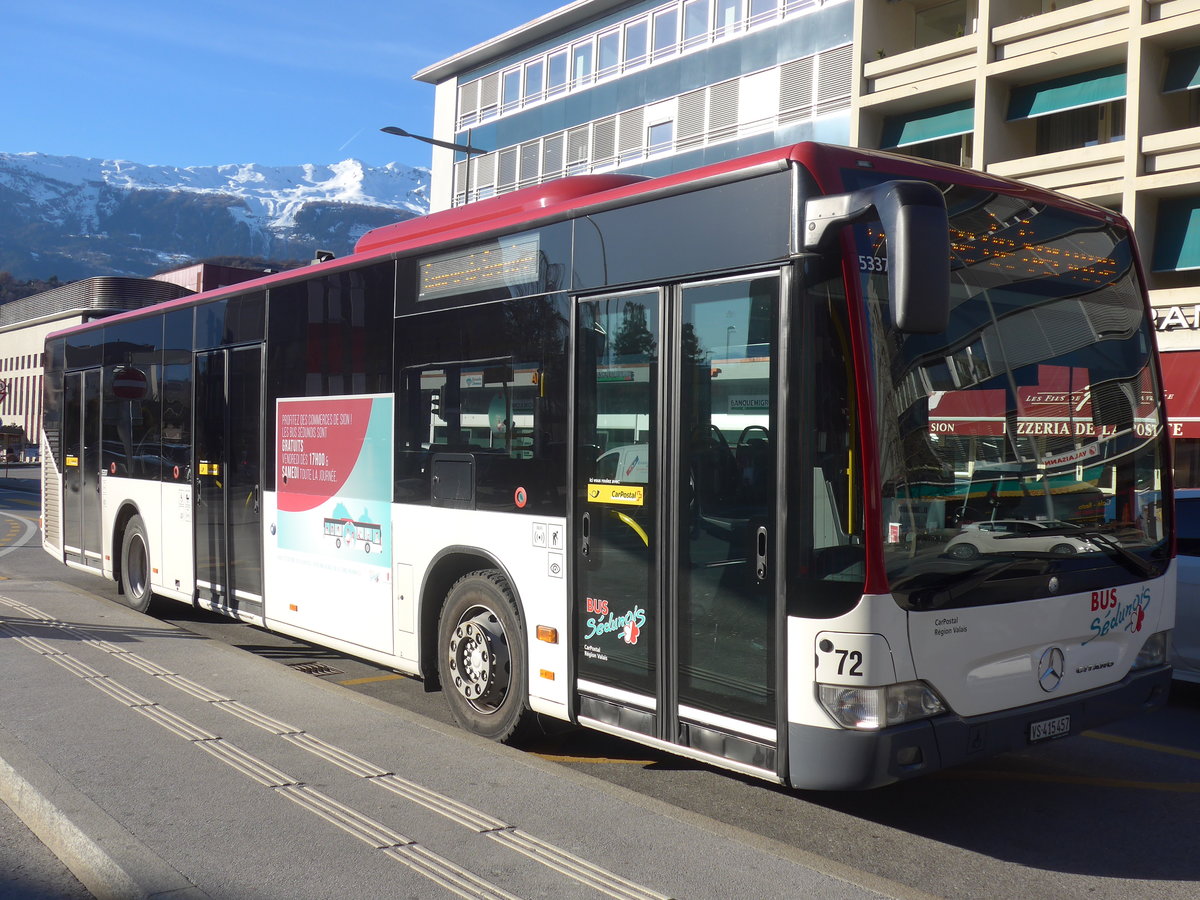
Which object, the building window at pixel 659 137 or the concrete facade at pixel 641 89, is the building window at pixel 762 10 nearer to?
the concrete facade at pixel 641 89

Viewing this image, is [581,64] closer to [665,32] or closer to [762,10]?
[665,32]

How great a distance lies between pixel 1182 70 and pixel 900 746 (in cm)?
2008

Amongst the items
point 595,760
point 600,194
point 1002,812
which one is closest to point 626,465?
point 600,194

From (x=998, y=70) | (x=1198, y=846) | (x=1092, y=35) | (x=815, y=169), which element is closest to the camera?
(x=815, y=169)

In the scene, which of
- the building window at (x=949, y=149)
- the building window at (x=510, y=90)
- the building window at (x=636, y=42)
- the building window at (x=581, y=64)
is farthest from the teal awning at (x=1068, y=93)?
the building window at (x=510, y=90)

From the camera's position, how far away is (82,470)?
1255 centimetres

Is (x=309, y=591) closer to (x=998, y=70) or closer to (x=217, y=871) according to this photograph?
(x=217, y=871)

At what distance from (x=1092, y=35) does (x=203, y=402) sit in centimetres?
1819

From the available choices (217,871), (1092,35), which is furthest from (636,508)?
(1092,35)

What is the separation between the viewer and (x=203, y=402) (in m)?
9.88

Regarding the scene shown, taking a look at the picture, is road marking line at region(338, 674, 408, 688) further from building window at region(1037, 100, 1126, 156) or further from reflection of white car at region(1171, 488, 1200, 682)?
building window at region(1037, 100, 1126, 156)

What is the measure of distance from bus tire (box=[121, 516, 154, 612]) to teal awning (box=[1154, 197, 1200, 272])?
18.0 meters

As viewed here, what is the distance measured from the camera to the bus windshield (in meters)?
4.62

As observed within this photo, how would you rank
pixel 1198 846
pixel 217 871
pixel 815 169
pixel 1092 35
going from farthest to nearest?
pixel 1092 35 < pixel 1198 846 < pixel 815 169 < pixel 217 871
